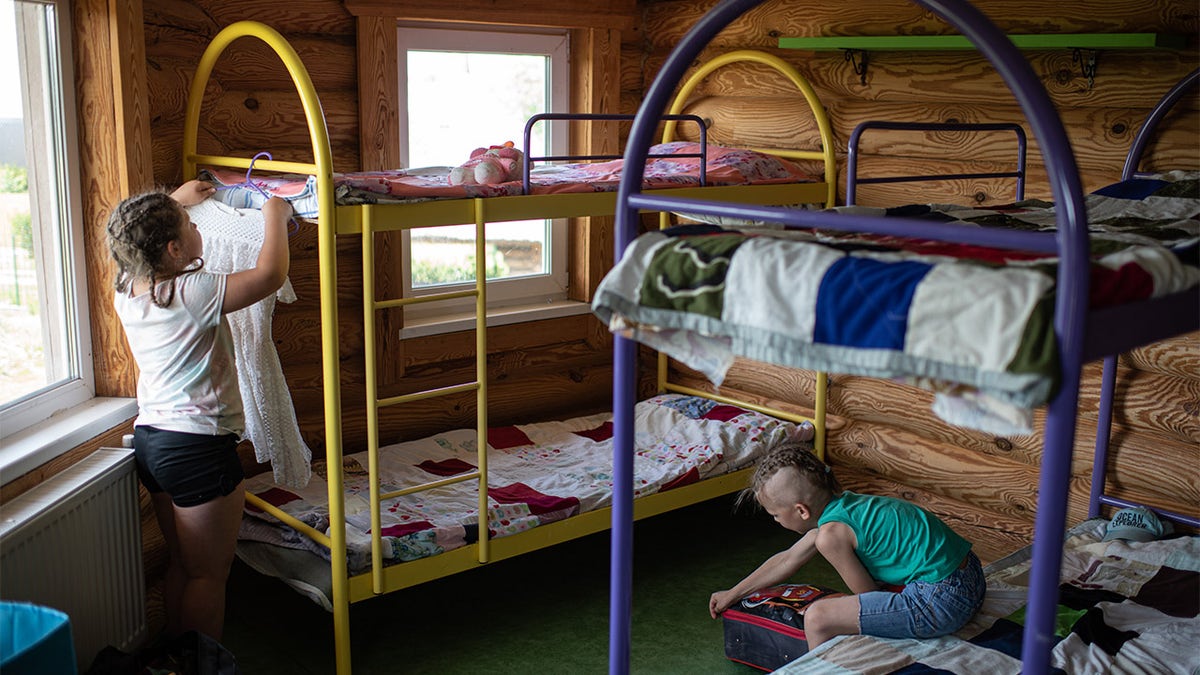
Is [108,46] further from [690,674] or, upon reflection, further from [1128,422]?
[1128,422]

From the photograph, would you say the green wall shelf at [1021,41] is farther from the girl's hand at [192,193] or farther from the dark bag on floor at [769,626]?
the girl's hand at [192,193]

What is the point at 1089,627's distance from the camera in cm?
288

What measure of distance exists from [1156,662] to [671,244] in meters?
1.71

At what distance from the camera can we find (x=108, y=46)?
313cm

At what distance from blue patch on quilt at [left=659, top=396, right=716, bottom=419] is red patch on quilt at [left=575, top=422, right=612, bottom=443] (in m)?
0.27

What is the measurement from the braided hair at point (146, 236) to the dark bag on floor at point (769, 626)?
1861 mm

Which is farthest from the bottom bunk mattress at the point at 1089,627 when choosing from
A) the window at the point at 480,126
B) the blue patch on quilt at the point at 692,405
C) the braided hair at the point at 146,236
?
the window at the point at 480,126

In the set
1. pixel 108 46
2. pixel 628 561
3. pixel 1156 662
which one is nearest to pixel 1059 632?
pixel 1156 662

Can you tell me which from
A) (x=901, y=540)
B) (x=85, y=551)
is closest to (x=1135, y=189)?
(x=901, y=540)

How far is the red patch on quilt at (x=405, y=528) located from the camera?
326cm

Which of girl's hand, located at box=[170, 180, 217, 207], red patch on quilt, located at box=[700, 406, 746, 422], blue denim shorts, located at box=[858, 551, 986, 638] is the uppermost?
girl's hand, located at box=[170, 180, 217, 207]

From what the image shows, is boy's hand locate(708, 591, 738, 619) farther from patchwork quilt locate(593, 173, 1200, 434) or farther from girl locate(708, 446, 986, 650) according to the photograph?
patchwork quilt locate(593, 173, 1200, 434)

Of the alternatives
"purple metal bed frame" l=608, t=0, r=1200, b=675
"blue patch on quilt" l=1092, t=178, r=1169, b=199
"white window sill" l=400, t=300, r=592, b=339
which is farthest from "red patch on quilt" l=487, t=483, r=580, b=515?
"blue patch on quilt" l=1092, t=178, r=1169, b=199

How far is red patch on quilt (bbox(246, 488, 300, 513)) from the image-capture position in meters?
3.51
